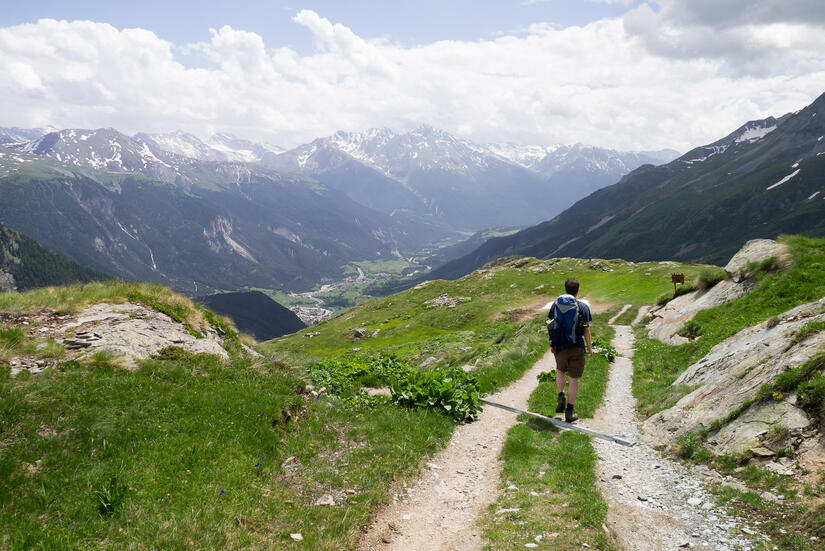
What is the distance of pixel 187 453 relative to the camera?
1002 centimetres

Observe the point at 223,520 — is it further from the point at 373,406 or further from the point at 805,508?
the point at 805,508

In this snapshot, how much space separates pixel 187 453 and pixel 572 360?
12.3 m

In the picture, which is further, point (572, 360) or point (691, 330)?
point (691, 330)

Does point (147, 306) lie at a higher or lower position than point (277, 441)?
higher

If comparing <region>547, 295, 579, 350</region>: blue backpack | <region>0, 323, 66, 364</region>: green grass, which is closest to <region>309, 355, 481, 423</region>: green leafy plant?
<region>547, 295, 579, 350</region>: blue backpack

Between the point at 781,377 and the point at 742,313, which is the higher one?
the point at 781,377

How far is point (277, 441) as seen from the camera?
38.4 ft

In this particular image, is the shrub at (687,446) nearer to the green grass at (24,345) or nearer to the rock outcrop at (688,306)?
the rock outcrop at (688,306)

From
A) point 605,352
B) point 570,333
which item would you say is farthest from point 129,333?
point 605,352

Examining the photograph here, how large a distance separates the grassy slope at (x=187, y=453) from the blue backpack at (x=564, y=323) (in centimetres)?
340

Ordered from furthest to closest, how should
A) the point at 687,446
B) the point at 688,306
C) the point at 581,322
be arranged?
1. the point at 688,306
2. the point at 581,322
3. the point at 687,446

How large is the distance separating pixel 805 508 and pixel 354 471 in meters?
9.61

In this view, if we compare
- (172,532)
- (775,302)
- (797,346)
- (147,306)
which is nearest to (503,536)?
(172,532)

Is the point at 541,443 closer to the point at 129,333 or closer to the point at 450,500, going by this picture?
the point at 450,500
